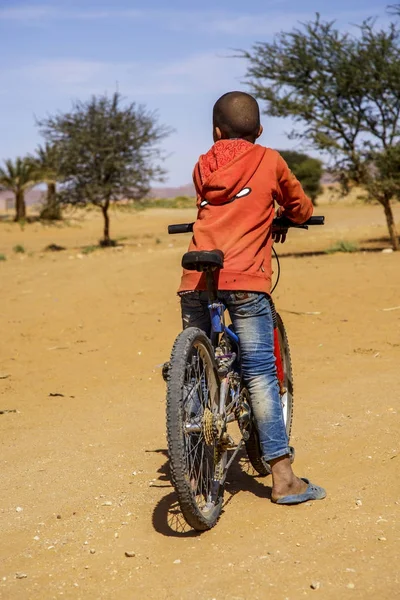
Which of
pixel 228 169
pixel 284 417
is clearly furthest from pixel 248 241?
pixel 284 417

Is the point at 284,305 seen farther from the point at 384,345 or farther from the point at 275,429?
the point at 275,429

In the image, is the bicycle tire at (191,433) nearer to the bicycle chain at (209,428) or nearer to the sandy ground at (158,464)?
the bicycle chain at (209,428)

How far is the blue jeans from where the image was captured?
401 cm

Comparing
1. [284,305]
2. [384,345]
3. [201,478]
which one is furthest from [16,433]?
[284,305]

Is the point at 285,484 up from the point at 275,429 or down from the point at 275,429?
down

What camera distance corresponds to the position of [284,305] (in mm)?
10812

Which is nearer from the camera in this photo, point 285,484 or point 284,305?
point 285,484

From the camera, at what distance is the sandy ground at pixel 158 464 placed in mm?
3377

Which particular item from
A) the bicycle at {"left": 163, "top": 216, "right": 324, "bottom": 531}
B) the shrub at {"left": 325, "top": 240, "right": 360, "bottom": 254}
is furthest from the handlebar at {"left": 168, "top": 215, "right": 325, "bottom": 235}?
the shrub at {"left": 325, "top": 240, "right": 360, "bottom": 254}

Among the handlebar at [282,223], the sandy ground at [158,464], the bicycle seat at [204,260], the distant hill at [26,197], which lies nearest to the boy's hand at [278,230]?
the handlebar at [282,223]

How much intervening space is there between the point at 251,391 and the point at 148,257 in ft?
44.4

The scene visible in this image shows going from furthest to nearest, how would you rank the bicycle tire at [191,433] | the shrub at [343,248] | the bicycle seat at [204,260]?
the shrub at [343,248]
the bicycle seat at [204,260]
the bicycle tire at [191,433]

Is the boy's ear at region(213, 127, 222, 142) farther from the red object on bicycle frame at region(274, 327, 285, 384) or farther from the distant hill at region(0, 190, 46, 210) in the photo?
the distant hill at region(0, 190, 46, 210)

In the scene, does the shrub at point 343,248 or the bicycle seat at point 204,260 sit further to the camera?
the shrub at point 343,248
